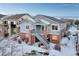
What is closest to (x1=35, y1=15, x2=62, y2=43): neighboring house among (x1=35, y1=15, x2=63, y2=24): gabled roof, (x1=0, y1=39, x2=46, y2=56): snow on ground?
(x1=35, y1=15, x2=63, y2=24): gabled roof

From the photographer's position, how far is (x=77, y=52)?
3.82 feet

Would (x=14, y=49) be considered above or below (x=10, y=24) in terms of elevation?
below

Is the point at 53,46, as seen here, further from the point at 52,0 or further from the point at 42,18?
the point at 52,0

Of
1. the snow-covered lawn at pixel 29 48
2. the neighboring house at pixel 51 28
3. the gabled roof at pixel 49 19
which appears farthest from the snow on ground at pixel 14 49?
the gabled roof at pixel 49 19

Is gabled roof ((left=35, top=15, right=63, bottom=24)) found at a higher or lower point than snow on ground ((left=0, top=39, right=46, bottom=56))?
higher

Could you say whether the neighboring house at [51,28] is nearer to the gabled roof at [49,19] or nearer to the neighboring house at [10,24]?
the gabled roof at [49,19]

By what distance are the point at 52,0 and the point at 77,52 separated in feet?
1.34

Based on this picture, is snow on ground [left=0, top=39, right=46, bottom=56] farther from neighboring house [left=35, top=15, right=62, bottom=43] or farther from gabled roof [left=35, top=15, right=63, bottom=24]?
gabled roof [left=35, top=15, right=63, bottom=24]

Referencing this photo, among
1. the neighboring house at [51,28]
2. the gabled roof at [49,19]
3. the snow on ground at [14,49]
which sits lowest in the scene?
the snow on ground at [14,49]

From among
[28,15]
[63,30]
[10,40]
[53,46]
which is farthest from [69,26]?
[10,40]

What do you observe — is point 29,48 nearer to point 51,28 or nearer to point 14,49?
point 14,49

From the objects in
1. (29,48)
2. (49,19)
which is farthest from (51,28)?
(29,48)

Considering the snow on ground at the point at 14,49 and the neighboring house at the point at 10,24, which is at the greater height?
the neighboring house at the point at 10,24

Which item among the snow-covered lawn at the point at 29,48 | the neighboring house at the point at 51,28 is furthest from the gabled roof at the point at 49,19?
the snow-covered lawn at the point at 29,48
